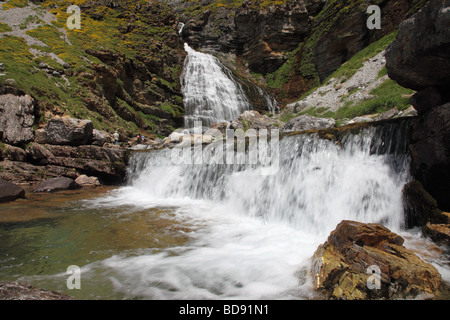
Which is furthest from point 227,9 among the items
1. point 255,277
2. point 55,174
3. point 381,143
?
point 255,277

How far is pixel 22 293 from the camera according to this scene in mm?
2119

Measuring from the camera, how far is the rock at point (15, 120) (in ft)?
41.2

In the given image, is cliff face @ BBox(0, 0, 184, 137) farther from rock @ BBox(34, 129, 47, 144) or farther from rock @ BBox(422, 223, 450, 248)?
rock @ BBox(422, 223, 450, 248)

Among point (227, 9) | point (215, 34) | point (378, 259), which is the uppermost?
point (227, 9)

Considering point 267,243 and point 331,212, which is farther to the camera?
point 331,212

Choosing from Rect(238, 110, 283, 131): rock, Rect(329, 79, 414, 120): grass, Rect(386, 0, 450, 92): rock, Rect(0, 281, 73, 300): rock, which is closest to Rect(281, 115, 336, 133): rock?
Rect(329, 79, 414, 120): grass

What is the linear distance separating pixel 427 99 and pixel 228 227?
527 centimetres

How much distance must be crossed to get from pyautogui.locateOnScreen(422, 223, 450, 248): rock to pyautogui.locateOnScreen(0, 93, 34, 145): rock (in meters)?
17.7

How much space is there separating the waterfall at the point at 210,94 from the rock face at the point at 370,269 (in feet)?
78.6

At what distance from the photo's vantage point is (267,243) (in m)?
4.96

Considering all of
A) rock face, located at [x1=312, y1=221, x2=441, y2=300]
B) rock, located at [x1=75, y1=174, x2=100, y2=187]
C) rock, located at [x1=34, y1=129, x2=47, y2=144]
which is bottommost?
rock, located at [x1=75, y1=174, x2=100, y2=187]

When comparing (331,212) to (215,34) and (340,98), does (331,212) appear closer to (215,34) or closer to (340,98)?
(340,98)

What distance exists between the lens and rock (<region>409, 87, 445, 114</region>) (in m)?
4.39
